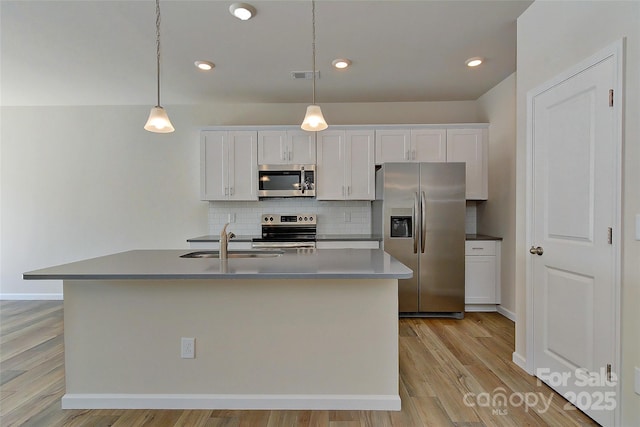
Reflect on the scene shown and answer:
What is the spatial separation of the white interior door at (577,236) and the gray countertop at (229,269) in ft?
3.50

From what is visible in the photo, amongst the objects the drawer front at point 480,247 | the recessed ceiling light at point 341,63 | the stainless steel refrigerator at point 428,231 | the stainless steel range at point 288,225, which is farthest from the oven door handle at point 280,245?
the recessed ceiling light at point 341,63

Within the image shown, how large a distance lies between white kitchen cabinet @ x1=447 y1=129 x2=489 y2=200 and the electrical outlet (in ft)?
11.1

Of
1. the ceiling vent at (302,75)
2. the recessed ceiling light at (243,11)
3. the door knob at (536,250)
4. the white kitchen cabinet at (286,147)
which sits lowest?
the door knob at (536,250)

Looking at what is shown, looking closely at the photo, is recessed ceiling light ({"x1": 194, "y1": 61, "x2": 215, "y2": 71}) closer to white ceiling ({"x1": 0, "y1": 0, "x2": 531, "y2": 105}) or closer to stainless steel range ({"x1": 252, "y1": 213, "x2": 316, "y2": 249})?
white ceiling ({"x1": 0, "y1": 0, "x2": 531, "y2": 105})

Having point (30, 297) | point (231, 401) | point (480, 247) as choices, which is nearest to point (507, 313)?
point (480, 247)

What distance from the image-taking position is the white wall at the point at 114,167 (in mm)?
4277

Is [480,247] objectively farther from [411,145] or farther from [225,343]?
[225,343]

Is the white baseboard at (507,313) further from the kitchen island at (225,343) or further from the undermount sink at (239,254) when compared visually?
the undermount sink at (239,254)

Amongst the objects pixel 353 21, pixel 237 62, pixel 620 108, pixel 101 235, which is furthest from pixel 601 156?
pixel 101 235

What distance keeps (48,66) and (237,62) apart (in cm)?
200

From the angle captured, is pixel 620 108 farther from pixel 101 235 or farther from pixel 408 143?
pixel 101 235

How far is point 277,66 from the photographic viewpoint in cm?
320

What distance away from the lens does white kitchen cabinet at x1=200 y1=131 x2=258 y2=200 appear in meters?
3.93

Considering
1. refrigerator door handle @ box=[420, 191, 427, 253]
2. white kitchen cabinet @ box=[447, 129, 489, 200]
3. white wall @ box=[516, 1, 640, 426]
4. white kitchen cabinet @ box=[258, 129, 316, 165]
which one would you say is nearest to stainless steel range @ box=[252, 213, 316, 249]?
white kitchen cabinet @ box=[258, 129, 316, 165]
